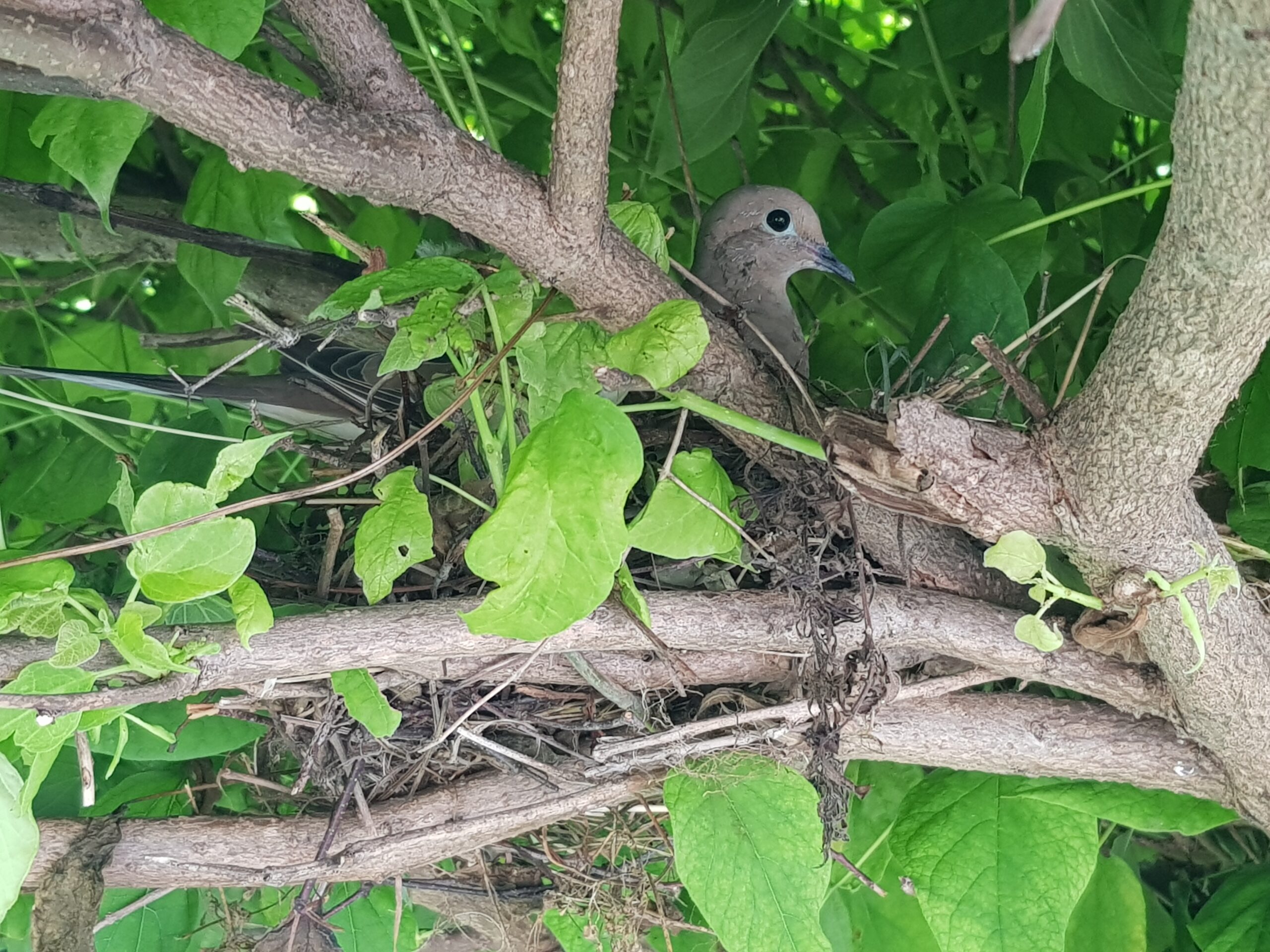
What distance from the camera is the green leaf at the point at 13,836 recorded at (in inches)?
38.3

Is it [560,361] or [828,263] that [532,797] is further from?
[828,263]

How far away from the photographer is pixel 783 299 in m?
1.78

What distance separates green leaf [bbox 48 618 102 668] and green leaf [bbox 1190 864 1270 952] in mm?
1356

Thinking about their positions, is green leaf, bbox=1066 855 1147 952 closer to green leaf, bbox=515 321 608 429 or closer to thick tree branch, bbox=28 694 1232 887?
thick tree branch, bbox=28 694 1232 887

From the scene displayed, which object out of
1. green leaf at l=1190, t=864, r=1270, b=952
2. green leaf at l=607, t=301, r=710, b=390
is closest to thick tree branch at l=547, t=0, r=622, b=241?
green leaf at l=607, t=301, r=710, b=390

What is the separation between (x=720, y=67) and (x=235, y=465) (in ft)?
2.88

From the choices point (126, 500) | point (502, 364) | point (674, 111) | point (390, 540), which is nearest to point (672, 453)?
point (502, 364)

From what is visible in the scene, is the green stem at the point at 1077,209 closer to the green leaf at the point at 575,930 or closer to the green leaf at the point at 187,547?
the green leaf at the point at 187,547

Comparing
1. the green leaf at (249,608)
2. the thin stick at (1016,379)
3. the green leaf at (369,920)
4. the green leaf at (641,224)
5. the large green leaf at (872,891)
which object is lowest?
the green leaf at (369,920)

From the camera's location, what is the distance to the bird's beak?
67.8 inches

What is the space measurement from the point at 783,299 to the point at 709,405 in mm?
762

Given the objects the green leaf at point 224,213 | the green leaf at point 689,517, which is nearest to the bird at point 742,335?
the green leaf at point 224,213

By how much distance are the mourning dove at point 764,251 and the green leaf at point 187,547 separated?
890 millimetres

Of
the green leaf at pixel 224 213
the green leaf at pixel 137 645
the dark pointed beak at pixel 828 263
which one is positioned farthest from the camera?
the dark pointed beak at pixel 828 263
